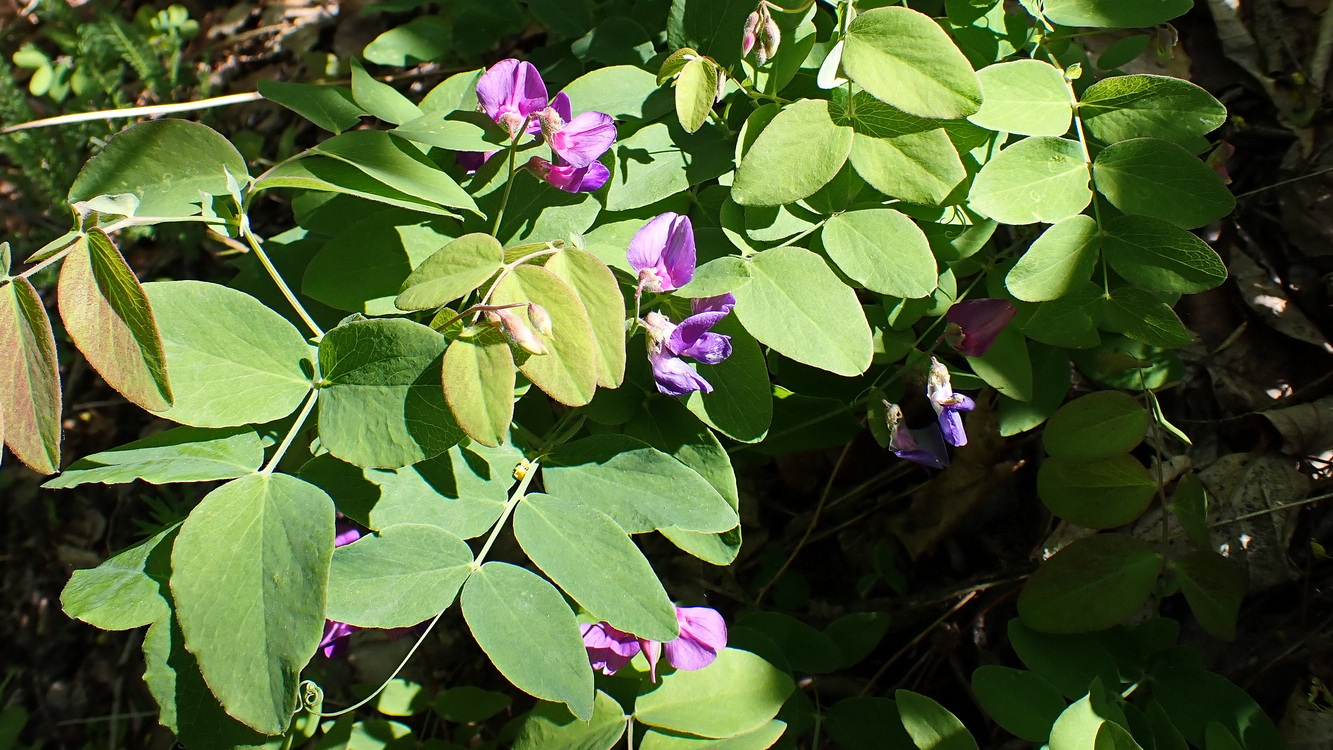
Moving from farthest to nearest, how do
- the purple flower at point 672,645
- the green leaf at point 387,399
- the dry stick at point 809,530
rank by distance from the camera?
1. the dry stick at point 809,530
2. the purple flower at point 672,645
3. the green leaf at point 387,399

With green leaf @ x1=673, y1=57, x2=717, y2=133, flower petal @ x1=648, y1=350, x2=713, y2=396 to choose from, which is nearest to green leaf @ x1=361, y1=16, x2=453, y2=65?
green leaf @ x1=673, y1=57, x2=717, y2=133

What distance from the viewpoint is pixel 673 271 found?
4.36 ft

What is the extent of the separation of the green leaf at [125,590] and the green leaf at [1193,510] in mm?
1694

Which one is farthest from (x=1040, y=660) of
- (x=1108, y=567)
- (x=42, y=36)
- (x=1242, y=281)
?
(x=42, y=36)

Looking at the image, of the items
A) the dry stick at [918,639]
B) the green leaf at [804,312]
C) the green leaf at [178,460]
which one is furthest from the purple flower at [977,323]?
the green leaf at [178,460]

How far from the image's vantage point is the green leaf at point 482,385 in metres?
1.06

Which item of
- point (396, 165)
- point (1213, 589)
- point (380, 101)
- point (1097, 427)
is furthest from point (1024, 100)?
point (380, 101)

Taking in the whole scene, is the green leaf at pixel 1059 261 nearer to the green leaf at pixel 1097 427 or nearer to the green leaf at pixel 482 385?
the green leaf at pixel 1097 427

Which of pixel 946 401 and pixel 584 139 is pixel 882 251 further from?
pixel 584 139

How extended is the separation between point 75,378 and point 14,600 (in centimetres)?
83

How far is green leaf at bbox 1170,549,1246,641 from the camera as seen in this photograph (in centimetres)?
152

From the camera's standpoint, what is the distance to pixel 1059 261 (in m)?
1.40

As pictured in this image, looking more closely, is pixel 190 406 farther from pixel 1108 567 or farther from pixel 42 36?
pixel 42 36

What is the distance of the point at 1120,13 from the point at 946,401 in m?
0.70
